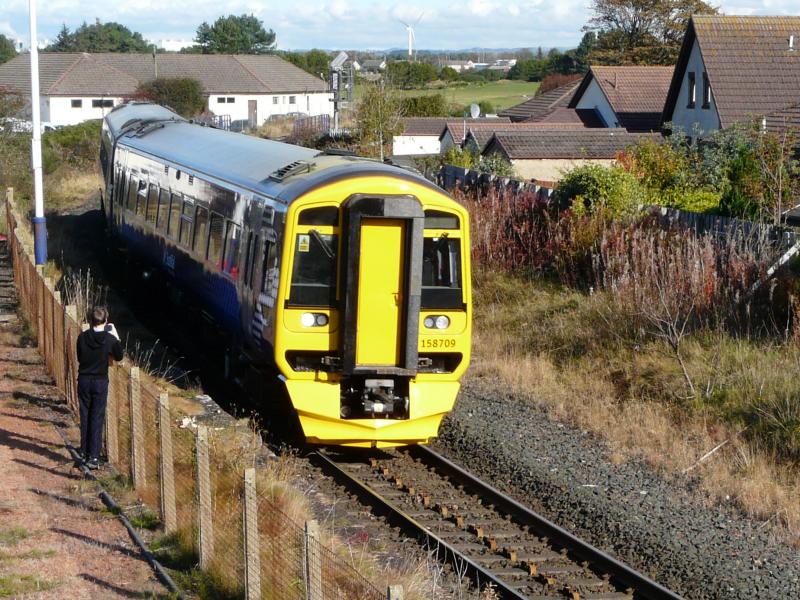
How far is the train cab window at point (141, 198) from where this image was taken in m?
18.6

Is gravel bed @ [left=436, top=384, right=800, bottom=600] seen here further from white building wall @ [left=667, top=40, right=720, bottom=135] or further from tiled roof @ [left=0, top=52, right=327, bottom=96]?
tiled roof @ [left=0, top=52, right=327, bottom=96]

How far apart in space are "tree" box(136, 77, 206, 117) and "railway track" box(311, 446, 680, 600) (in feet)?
186

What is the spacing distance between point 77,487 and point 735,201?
1283 centimetres

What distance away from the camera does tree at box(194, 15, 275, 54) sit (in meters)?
110

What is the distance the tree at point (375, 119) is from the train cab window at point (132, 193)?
51.7 feet

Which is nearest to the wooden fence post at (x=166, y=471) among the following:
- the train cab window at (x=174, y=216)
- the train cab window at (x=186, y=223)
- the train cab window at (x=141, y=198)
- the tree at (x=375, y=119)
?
the train cab window at (x=186, y=223)

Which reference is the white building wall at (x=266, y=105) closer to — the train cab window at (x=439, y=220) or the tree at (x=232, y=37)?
the tree at (x=232, y=37)

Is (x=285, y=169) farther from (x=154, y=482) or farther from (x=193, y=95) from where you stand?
(x=193, y=95)

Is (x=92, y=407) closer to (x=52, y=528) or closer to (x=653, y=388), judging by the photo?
(x=52, y=528)

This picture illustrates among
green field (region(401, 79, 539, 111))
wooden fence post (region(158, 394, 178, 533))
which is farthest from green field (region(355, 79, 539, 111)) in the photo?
wooden fence post (region(158, 394, 178, 533))

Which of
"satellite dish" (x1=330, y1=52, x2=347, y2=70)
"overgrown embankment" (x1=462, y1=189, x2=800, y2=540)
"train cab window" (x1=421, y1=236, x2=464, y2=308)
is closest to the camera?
"train cab window" (x1=421, y1=236, x2=464, y2=308)

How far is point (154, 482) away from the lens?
9.73 meters

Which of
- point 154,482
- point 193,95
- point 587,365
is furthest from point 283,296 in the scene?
point 193,95

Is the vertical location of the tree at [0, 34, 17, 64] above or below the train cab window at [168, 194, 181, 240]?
above
